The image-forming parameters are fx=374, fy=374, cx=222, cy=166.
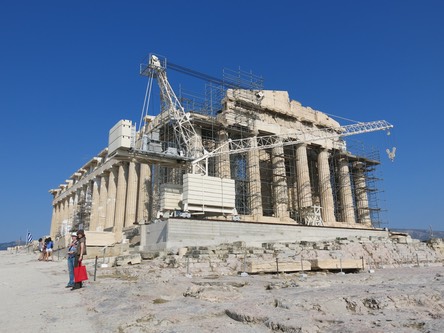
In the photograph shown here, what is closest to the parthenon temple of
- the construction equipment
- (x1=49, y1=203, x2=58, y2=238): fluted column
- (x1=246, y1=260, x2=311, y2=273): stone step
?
the construction equipment

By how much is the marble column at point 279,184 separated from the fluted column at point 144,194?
49.5ft

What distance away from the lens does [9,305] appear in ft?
31.8

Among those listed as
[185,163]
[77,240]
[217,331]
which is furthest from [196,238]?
[217,331]

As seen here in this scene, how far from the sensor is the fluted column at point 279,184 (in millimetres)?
43281

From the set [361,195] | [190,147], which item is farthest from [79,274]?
[361,195]

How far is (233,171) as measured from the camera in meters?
47.0

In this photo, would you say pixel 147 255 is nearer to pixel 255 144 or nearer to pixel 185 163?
pixel 185 163

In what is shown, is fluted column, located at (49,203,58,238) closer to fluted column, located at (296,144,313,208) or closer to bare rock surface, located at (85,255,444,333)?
fluted column, located at (296,144,313,208)

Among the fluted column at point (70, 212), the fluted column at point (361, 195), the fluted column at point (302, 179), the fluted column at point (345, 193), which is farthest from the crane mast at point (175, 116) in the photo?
the fluted column at point (70, 212)

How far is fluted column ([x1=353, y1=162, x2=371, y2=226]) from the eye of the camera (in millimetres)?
55500

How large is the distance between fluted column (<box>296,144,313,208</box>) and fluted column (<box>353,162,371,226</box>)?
42.9ft

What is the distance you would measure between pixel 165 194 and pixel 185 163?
4.97 m

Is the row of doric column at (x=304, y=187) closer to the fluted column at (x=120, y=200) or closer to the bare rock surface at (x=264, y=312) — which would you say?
the fluted column at (x=120, y=200)

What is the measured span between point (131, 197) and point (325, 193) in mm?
24304
